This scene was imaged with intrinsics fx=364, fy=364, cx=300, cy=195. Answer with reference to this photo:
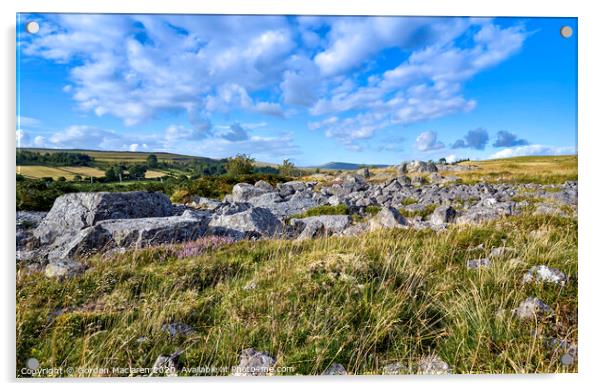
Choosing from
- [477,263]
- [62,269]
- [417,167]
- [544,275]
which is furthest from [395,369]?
[417,167]

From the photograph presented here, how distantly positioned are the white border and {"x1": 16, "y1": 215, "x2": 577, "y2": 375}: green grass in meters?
0.51

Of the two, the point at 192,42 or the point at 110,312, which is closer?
the point at 110,312

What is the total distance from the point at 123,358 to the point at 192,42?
4790 mm

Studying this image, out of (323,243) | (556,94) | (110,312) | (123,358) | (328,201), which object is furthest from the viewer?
(328,201)

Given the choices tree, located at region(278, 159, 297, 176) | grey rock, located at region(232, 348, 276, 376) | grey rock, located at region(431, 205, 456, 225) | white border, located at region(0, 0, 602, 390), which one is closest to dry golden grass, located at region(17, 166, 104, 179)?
white border, located at region(0, 0, 602, 390)

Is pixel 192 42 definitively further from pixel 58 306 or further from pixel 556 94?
pixel 556 94

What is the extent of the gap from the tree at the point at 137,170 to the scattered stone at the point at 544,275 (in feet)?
21.2

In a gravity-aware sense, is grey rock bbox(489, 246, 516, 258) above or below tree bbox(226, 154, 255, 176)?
below

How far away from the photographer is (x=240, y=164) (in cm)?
768

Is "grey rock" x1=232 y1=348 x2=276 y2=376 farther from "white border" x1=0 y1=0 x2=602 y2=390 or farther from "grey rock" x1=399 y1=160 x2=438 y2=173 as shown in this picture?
"grey rock" x1=399 y1=160 x2=438 y2=173

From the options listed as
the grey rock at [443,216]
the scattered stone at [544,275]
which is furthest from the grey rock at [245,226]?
the scattered stone at [544,275]

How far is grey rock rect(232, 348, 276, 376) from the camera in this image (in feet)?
14.2
